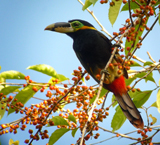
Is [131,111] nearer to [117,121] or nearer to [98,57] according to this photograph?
[117,121]

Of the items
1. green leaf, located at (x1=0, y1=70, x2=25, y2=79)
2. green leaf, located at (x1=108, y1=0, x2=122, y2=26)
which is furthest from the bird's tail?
green leaf, located at (x1=0, y1=70, x2=25, y2=79)

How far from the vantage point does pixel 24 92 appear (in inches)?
66.5

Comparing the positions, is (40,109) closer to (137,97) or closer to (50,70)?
(50,70)

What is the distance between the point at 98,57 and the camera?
6.53 ft

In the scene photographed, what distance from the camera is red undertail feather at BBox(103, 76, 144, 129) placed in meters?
1.71

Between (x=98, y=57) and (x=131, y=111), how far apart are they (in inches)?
22.0

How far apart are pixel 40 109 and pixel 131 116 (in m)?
0.70

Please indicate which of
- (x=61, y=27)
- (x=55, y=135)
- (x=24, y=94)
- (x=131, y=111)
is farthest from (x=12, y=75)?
(x=131, y=111)

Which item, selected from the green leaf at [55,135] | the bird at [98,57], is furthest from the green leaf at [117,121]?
the green leaf at [55,135]

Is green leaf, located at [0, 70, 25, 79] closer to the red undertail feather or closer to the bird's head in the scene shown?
the bird's head

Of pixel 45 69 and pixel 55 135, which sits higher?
pixel 45 69

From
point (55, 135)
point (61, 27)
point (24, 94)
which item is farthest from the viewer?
point (61, 27)

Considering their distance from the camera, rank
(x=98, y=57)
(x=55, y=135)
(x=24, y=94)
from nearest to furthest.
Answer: (x=55, y=135)
(x=24, y=94)
(x=98, y=57)

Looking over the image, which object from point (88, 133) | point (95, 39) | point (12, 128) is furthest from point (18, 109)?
point (95, 39)
